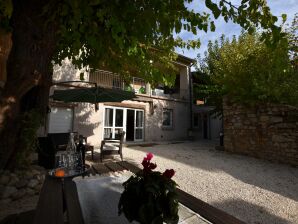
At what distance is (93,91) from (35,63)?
2944 mm

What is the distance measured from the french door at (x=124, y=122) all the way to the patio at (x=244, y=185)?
210 inches

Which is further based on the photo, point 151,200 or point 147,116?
point 147,116

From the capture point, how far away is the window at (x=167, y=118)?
1491 cm

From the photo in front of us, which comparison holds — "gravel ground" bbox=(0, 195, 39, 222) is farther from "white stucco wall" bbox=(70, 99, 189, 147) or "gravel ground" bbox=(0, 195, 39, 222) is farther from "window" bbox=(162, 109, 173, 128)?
"window" bbox=(162, 109, 173, 128)

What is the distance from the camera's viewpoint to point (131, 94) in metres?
6.52

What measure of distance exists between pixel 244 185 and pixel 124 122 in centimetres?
881

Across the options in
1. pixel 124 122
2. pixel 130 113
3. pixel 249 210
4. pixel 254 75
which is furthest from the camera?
pixel 130 113

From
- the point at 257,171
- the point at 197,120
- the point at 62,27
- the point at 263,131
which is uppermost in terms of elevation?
the point at 62,27

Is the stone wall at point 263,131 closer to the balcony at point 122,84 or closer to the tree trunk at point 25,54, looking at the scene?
the balcony at point 122,84

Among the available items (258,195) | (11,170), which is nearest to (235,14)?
(258,195)

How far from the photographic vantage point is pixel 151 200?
1.22 m

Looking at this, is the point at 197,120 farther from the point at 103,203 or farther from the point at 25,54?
the point at 103,203

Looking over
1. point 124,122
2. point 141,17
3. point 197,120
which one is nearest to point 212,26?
point 141,17

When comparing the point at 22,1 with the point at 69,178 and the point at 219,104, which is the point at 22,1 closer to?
the point at 69,178
